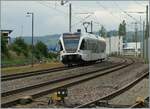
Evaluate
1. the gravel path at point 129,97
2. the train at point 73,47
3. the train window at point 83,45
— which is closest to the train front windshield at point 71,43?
the train at point 73,47

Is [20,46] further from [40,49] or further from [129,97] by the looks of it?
[129,97]

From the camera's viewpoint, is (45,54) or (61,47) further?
(45,54)

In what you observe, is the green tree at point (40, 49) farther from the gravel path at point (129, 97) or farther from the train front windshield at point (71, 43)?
the gravel path at point (129, 97)

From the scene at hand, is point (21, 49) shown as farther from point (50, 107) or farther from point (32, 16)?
point (50, 107)

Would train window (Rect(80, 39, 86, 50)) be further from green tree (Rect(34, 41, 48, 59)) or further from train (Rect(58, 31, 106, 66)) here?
green tree (Rect(34, 41, 48, 59))

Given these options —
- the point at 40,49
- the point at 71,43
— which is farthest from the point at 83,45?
the point at 40,49

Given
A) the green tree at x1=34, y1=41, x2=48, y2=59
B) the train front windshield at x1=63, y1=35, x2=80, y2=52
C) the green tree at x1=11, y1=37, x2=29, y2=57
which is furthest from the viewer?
the green tree at x1=34, y1=41, x2=48, y2=59

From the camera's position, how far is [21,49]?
75.1 metres

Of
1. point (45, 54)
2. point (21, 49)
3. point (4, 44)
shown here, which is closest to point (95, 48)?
point (4, 44)

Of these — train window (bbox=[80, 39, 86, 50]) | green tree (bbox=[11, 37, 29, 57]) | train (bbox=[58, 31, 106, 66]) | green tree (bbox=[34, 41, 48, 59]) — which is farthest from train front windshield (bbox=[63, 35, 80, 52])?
green tree (bbox=[34, 41, 48, 59])

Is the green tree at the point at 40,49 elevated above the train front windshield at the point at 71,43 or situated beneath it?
situated beneath

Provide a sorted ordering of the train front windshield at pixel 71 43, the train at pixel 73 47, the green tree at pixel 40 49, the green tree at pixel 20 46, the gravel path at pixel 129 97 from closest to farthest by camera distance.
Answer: the gravel path at pixel 129 97 → the train at pixel 73 47 → the train front windshield at pixel 71 43 → the green tree at pixel 20 46 → the green tree at pixel 40 49

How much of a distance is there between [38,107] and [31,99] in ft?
5.00

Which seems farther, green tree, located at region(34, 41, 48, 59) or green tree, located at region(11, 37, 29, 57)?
green tree, located at region(34, 41, 48, 59)
